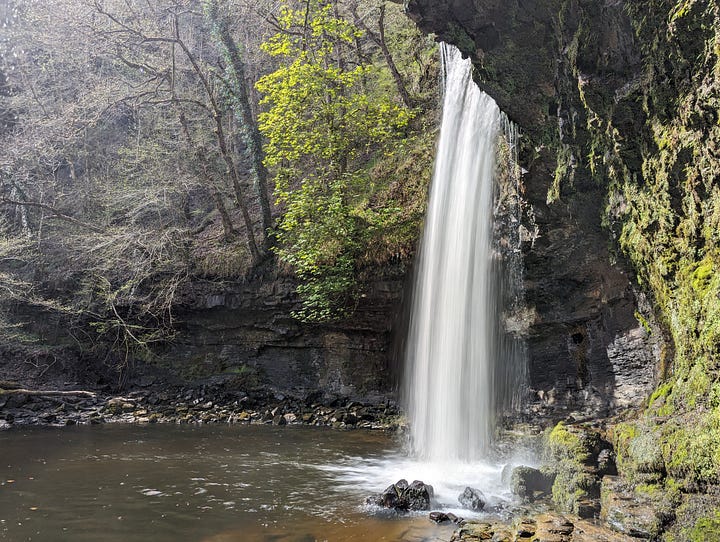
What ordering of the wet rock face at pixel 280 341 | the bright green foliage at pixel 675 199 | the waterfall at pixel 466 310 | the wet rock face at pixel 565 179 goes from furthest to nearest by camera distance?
the wet rock face at pixel 280 341, the waterfall at pixel 466 310, the wet rock face at pixel 565 179, the bright green foliage at pixel 675 199

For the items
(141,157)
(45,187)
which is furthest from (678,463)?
(45,187)

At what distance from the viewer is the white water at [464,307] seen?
10.5 metres

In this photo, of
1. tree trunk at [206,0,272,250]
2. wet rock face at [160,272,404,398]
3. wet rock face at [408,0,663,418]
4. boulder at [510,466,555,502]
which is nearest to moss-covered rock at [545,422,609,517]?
boulder at [510,466,555,502]

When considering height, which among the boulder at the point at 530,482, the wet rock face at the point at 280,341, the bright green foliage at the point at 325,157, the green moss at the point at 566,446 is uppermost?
the bright green foliage at the point at 325,157

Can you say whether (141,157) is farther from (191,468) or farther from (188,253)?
(191,468)

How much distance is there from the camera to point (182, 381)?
16.5m

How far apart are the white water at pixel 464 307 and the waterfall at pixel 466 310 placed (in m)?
0.02

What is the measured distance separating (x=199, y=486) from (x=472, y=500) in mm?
3698

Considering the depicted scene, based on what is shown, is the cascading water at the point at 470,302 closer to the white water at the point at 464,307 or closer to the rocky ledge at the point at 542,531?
the white water at the point at 464,307

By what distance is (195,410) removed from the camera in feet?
47.7

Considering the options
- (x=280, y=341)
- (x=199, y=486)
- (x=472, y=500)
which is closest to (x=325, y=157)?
(x=280, y=341)

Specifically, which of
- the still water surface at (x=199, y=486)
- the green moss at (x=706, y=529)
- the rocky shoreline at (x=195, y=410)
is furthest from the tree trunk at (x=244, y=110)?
the green moss at (x=706, y=529)

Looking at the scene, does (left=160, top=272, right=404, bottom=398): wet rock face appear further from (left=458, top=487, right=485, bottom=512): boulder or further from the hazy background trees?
(left=458, top=487, right=485, bottom=512): boulder

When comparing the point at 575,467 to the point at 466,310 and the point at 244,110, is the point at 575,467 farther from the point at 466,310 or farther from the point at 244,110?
the point at 244,110
